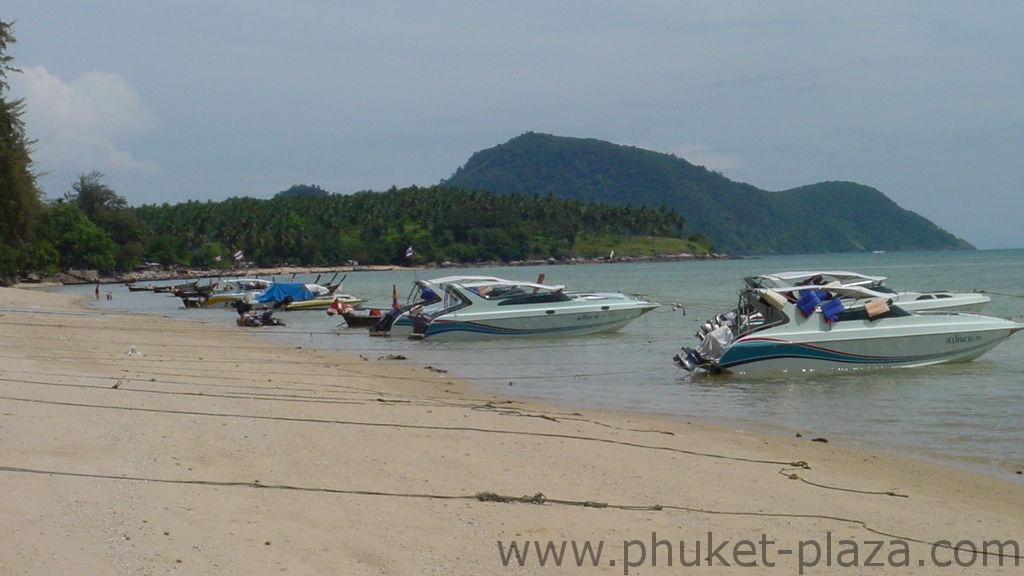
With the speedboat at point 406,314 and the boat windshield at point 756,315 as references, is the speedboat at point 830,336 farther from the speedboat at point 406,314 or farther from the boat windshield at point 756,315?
the speedboat at point 406,314

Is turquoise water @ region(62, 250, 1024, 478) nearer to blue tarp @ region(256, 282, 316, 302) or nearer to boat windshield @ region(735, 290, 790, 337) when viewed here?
boat windshield @ region(735, 290, 790, 337)

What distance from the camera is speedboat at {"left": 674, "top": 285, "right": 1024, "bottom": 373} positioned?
19547mm

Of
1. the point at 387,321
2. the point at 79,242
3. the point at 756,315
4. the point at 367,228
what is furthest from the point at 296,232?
the point at 756,315

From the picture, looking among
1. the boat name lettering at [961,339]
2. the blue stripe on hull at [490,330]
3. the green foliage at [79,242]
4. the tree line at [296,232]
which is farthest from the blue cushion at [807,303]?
the green foliage at [79,242]

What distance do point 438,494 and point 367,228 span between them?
178066mm

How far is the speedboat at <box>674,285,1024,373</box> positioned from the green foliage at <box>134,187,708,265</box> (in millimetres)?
143067

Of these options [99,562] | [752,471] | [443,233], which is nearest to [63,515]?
[99,562]

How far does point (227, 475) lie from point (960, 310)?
2733 cm

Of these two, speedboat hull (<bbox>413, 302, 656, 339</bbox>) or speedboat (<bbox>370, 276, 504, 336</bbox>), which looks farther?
speedboat (<bbox>370, 276, 504, 336</bbox>)

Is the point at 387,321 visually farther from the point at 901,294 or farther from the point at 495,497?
the point at 495,497

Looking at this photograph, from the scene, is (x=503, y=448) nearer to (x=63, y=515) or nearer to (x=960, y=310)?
(x=63, y=515)

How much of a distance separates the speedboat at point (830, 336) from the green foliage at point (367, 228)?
143 meters

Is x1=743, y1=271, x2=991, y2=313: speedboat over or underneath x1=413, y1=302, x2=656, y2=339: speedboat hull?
over

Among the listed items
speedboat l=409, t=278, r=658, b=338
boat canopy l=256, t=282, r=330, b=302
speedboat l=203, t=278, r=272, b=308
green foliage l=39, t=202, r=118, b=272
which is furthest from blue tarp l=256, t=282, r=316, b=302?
green foliage l=39, t=202, r=118, b=272
